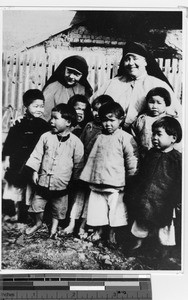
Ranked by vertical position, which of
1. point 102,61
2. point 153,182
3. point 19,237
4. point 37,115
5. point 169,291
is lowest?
point 169,291

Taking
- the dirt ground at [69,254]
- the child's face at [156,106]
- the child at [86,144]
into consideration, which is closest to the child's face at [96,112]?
the child at [86,144]

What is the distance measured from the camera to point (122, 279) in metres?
0.97

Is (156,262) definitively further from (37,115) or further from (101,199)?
(37,115)

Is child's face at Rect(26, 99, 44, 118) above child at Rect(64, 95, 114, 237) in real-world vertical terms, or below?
above

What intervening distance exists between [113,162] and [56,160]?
0.39 feet

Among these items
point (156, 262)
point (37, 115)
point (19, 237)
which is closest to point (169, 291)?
point (156, 262)

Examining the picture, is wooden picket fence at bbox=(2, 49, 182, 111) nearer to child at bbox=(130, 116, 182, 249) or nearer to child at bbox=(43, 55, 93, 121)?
child at bbox=(43, 55, 93, 121)

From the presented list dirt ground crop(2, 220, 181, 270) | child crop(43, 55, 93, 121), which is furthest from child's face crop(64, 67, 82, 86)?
dirt ground crop(2, 220, 181, 270)

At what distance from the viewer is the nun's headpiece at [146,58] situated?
3.21 feet

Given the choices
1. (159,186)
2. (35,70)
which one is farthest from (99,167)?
(35,70)

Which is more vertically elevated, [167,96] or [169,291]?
Answer: [167,96]

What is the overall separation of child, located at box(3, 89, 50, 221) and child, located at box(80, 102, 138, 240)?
0.12m

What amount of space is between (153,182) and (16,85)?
0.35 m

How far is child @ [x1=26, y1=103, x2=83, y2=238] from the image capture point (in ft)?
3.21
